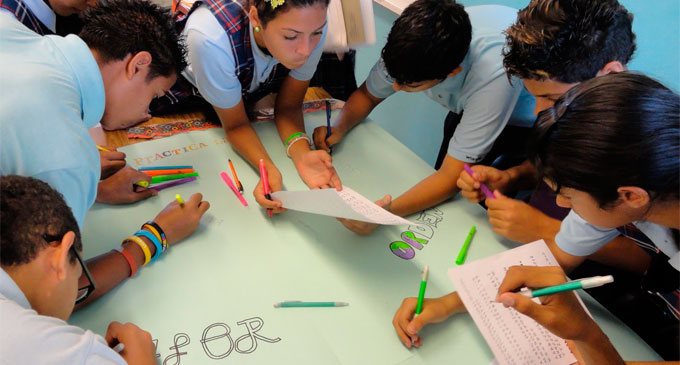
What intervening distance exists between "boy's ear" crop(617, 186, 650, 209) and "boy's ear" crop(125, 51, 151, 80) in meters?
0.91

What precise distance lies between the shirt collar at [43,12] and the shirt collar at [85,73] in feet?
1.60

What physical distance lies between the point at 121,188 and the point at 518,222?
0.97 m

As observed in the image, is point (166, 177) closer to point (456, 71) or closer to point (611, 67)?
point (456, 71)

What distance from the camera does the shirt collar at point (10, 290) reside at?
1.87 feet

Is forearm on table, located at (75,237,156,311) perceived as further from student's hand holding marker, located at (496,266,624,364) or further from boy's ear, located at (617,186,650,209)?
boy's ear, located at (617,186,650,209)

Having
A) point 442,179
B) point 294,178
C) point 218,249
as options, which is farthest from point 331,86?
point 218,249

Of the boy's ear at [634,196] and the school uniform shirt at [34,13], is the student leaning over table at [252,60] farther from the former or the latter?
the boy's ear at [634,196]

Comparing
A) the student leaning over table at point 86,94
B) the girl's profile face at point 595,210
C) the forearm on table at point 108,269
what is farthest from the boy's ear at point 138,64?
the girl's profile face at point 595,210

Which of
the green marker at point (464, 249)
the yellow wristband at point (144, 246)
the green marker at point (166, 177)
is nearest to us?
the yellow wristband at point (144, 246)

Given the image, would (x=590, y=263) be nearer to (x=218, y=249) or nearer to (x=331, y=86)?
(x=218, y=249)

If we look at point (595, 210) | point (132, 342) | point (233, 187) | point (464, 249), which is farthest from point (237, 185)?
point (595, 210)

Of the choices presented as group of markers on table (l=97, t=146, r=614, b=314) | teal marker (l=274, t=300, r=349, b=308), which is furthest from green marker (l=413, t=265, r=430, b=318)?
teal marker (l=274, t=300, r=349, b=308)

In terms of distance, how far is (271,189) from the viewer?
111 centimetres

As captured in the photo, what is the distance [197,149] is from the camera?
1.24 metres
